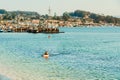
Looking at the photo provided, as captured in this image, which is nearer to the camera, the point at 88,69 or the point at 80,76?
the point at 80,76

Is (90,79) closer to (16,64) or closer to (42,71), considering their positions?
(42,71)

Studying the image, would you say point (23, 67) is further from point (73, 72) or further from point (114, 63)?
point (114, 63)

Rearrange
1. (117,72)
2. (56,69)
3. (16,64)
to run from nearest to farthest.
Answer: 1. (117,72)
2. (56,69)
3. (16,64)

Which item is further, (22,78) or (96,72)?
(96,72)

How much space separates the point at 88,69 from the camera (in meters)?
50.1

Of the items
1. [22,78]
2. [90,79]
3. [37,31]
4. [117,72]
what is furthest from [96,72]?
[37,31]

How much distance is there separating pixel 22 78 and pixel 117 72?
1087 cm

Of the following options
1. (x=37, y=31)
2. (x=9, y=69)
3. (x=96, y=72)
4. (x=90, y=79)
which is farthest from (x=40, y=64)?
(x=37, y=31)

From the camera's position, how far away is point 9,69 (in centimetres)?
4938

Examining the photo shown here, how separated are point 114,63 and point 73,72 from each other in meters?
10.9

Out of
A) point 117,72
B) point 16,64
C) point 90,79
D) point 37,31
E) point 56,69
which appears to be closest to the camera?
point 90,79

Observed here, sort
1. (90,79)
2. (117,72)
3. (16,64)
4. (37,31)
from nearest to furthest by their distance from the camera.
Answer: (90,79) < (117,72) < (16,64) < (37,31)

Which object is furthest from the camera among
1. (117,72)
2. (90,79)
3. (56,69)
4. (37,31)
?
(37,31)

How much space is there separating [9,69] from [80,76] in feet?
31.3
